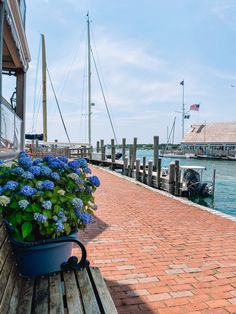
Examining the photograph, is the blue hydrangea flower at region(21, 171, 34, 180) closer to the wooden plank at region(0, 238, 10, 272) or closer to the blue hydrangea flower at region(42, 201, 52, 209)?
the blue hydrangea flower at region(42, 201, 52, 209)

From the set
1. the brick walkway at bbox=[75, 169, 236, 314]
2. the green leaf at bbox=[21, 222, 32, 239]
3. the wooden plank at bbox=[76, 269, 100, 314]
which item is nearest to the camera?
the wooden plank at bbox=[76, 269, 100, 314]

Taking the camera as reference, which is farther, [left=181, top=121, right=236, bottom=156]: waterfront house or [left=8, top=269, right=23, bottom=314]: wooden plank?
[left=181, top=121, right=236, bottom=156]: waterfront house

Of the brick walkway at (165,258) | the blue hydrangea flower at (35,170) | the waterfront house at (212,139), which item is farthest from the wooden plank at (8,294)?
the waterfront house at (212,139)

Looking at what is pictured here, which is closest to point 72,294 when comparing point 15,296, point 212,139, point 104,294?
point 104,294

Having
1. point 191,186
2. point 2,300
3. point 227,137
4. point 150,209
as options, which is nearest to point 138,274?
point 2,300

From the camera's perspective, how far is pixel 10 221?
7.07 ft

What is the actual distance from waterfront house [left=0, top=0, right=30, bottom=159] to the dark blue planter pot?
1.93 meters

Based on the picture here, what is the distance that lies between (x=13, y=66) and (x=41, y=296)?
497cm

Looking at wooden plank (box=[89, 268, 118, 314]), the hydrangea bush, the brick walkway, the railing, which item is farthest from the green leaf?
the railing

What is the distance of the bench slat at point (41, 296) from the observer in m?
1.75

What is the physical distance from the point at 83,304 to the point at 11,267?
0.64 meters

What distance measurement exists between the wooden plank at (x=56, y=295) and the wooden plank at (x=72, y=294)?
4 cm

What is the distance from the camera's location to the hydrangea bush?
7.08ft

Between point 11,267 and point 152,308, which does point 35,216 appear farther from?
point 152,308
